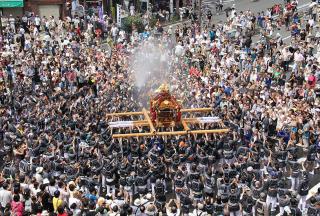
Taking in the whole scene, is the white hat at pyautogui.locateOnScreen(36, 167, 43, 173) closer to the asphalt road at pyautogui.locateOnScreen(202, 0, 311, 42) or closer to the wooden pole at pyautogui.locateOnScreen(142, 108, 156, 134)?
the wooden pole at pyautogui.locateOnScreen(142, 108, 156, 134)

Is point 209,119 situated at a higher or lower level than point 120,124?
higher

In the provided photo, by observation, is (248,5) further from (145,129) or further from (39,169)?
(39,169)

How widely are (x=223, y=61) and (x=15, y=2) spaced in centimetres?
2191

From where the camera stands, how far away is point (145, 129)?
2664 cm

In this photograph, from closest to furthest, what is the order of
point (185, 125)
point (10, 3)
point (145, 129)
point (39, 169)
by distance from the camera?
point (39, 169), point (185, 125), point (145, 129), point (10, 3)

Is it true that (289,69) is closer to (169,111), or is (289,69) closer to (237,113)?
(237,113)

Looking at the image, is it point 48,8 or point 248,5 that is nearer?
point 48,8

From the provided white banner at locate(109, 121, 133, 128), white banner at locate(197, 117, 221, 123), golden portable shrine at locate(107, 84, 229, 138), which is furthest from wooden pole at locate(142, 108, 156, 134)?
white banner at locate(197, 117, 221, 123)

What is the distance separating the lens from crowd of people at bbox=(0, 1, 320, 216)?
20.3 metres

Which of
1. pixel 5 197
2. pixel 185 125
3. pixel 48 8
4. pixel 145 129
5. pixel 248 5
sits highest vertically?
pixel 248 5

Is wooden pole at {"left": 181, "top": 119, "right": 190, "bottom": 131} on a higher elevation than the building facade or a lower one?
lower

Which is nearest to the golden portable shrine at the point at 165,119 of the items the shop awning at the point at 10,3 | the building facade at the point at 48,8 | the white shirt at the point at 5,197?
the white shirt at the point at 5,197

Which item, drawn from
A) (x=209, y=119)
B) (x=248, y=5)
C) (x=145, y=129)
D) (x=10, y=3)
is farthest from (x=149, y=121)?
(x=248, y=5)

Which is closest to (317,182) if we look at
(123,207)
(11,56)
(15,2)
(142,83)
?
(123,207)
